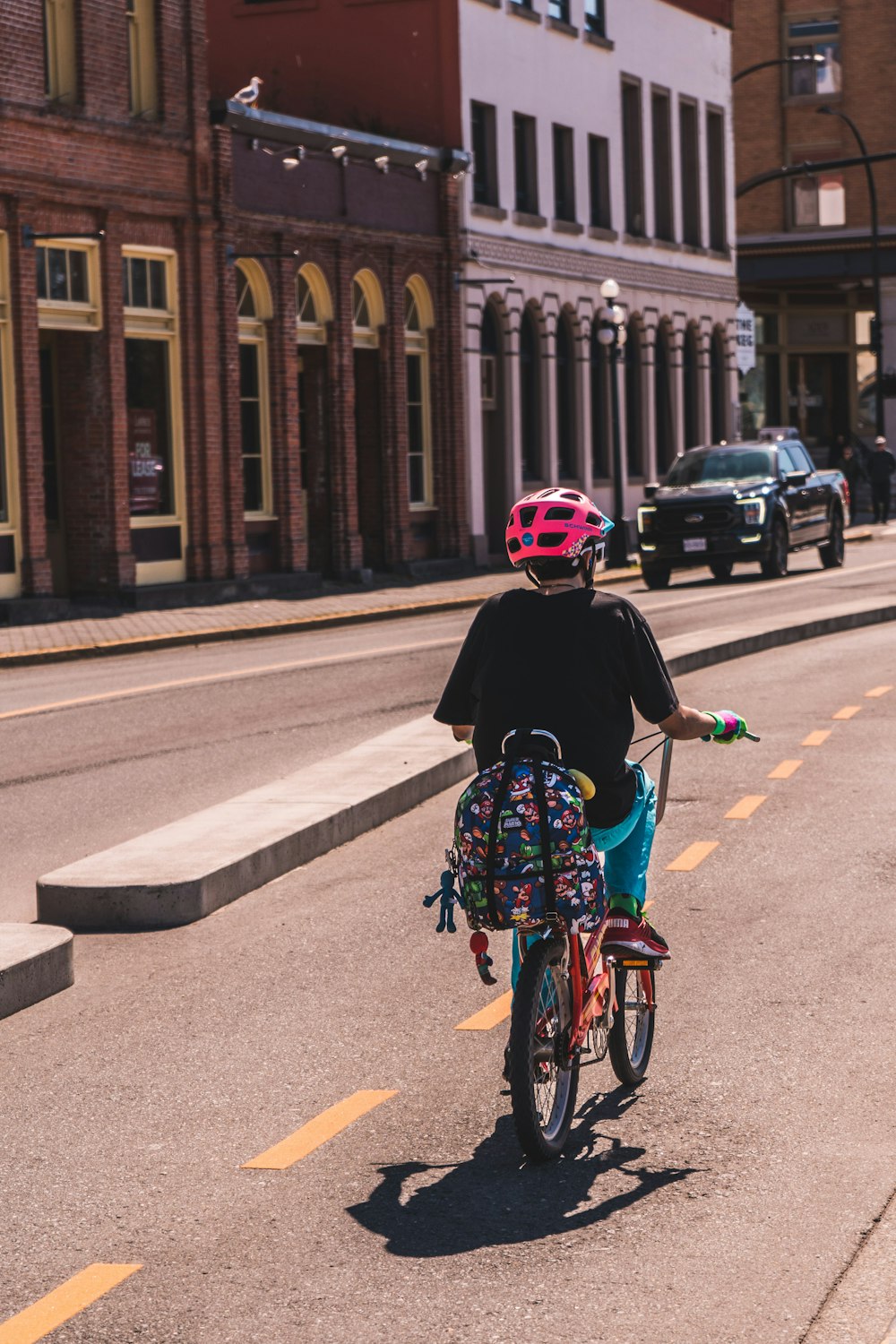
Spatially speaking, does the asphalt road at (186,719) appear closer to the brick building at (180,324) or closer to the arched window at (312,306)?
the brick building at (180,324)

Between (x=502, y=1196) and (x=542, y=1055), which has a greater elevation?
(x=542, y=1055)

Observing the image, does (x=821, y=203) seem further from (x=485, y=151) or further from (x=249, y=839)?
(x=249, y=839)

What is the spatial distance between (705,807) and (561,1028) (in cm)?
628

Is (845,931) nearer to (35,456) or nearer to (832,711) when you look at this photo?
(832,711)

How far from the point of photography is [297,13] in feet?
132

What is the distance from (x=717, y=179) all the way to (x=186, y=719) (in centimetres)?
3785

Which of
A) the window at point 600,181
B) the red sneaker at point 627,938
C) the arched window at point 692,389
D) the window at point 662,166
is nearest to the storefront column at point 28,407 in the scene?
the window at point 600,181

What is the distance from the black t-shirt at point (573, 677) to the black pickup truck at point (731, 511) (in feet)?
84.2

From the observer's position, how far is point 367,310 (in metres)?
36.5

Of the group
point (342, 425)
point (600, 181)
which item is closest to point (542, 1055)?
point (342, 425)

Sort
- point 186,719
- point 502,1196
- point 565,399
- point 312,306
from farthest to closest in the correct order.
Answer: point 565,399 < point 312,306 < point 186,719 < point 502,1196

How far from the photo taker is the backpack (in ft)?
19.9

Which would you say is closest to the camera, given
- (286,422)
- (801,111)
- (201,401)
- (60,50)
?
(60,50)

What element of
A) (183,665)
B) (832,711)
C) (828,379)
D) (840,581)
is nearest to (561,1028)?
(832,711)
